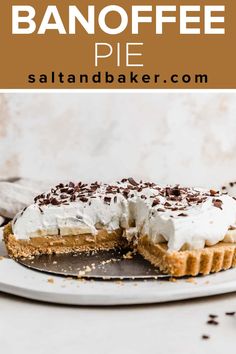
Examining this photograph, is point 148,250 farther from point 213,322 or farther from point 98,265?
point 213,322

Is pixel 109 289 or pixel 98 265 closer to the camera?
pixel 109 289

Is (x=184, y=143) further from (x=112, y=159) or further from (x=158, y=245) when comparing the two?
(x=158, y=245)

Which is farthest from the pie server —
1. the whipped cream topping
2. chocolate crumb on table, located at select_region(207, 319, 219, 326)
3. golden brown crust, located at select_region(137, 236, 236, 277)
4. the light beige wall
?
the light beige wall

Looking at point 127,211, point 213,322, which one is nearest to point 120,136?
point 127,211

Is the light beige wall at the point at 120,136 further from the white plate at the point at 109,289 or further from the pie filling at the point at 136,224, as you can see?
the white plate at the point at 109,289

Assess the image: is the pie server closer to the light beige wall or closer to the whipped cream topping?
the whipped cream topping

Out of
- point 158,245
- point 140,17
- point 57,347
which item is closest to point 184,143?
point 140,17
